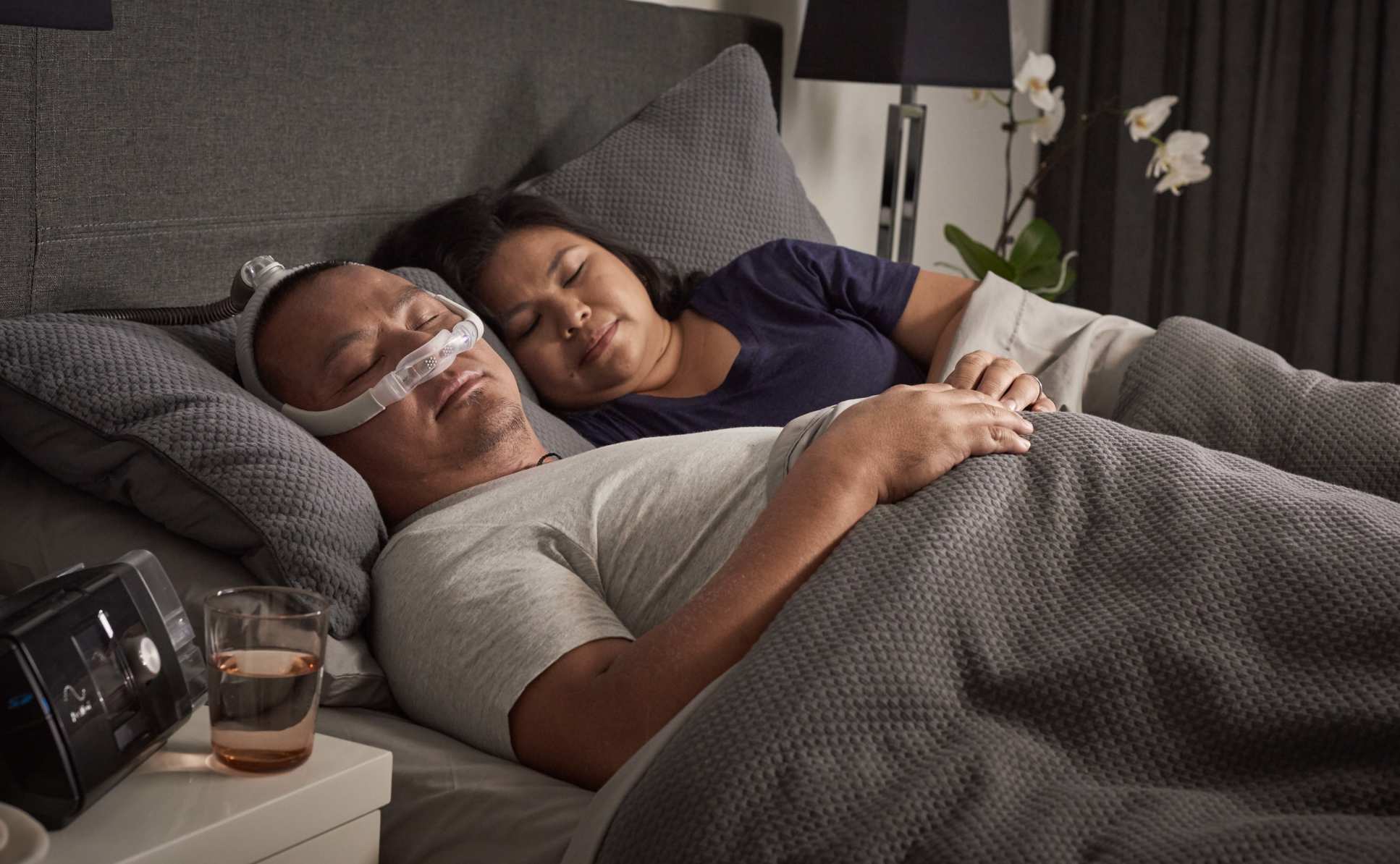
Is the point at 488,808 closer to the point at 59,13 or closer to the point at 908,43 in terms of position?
the point at 59,13

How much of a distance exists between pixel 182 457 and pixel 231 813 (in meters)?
0.48

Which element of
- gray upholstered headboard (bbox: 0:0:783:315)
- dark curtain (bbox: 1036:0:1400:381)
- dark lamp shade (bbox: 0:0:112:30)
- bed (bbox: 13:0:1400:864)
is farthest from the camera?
dark curtain (bbox: 1036:0:1400:381)

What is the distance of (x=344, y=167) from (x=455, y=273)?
20cm

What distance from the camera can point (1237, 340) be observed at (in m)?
1.72

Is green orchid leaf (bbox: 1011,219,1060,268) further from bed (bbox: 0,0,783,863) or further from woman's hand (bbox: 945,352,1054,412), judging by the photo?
woman's hand (bbox: 945,352,1054,412)

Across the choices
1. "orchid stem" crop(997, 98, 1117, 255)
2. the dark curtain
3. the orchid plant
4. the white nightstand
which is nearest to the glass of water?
the white nightstand

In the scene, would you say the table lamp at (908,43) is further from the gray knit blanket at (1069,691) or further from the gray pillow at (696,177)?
the gray knit blanket at (1069,691)

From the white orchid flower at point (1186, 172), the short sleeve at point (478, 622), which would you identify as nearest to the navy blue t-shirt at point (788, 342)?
the short sleeve at point (478, 622)

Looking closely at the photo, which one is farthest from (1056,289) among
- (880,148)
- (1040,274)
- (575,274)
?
(575,274)

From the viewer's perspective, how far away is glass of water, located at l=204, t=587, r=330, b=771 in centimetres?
86

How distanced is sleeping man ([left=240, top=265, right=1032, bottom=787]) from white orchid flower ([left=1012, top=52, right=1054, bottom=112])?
1790 millimetres

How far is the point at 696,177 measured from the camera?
6.79ft

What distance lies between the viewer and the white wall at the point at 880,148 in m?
2.95

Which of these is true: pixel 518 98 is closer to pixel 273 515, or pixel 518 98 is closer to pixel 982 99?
pixel 273 515
